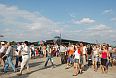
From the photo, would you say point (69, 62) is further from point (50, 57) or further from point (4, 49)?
point (4, 49)

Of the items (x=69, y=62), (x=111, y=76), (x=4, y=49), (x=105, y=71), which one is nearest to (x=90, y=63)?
(x=69, y=62)

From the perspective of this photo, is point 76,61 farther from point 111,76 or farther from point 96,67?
point 96,67

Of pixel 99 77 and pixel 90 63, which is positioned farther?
pixel 90 63

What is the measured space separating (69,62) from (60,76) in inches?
188

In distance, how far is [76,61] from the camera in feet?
46.8

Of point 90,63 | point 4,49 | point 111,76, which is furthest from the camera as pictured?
point 90,63

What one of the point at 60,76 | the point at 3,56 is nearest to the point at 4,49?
the point at 3,56

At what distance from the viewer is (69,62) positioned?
Answer: 1812 cm

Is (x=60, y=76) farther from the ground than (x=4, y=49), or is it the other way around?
(x=4, y=49)

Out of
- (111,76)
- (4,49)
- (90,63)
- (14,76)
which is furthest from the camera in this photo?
(90,63)

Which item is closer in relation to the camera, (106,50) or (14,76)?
(14,76)

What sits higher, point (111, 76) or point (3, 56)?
point (3, 56)

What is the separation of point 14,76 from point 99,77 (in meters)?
4.39

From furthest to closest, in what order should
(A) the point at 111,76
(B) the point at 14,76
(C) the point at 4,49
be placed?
(C) the point at 4,49 → (A) the point at 111,76 → (B) the point at 14,76
